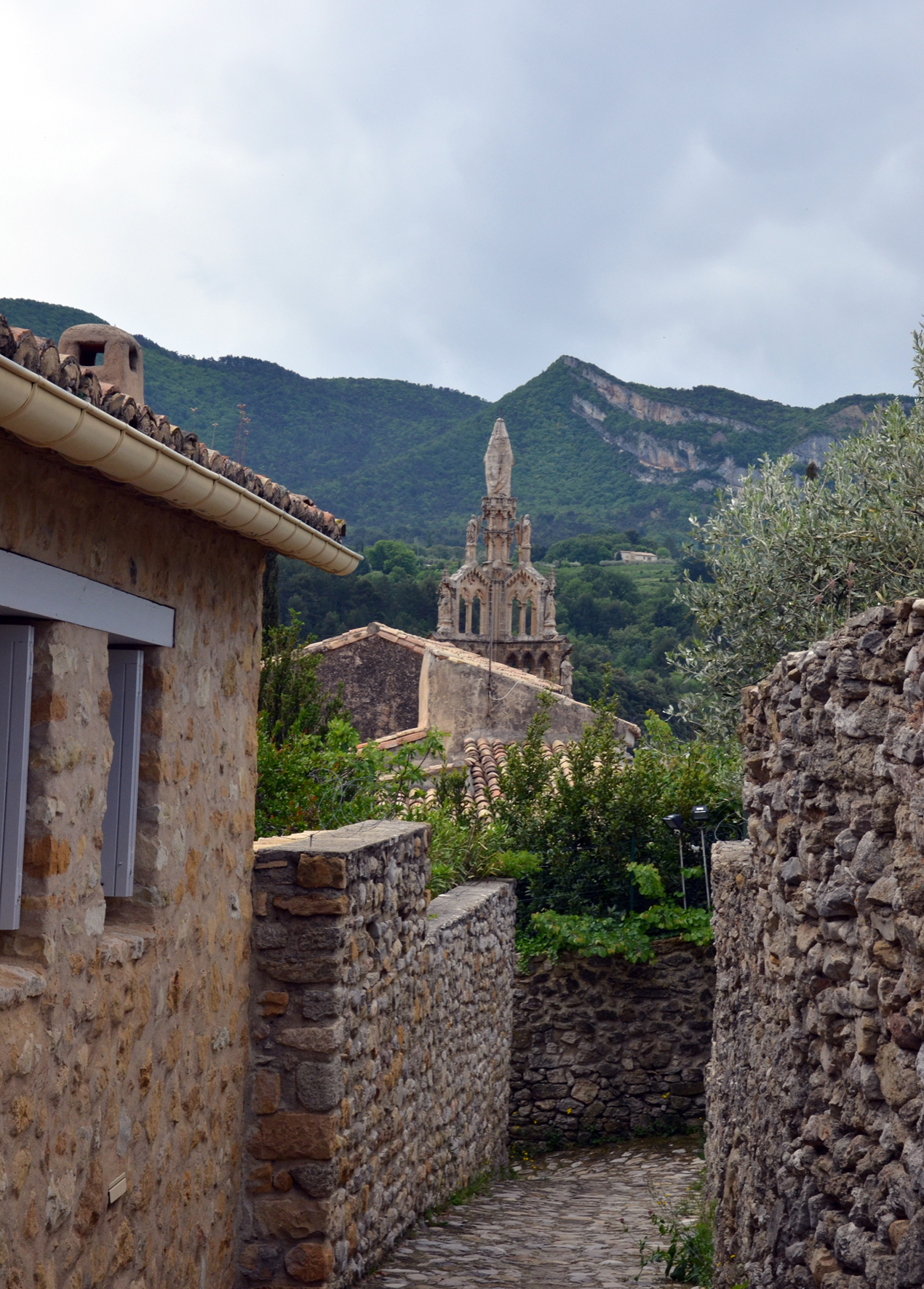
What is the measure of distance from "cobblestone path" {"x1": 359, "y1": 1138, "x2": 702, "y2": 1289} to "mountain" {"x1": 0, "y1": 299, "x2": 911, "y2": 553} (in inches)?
2166

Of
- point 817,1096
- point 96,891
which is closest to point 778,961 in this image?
point 817,1096

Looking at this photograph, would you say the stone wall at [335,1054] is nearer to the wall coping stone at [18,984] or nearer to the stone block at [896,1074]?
the wall coping stone at [18,984]

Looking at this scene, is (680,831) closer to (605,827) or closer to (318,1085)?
(605,827)

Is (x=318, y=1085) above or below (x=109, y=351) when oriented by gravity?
below

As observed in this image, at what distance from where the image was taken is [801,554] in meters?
7.95

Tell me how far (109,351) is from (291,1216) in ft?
12.3

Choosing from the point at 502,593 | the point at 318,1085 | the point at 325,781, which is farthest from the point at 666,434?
the point at 318,1085

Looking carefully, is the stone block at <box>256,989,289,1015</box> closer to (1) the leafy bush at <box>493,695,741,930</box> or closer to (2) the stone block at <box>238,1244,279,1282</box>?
(2) the stone block at <box>238,1244,279,1282</box>

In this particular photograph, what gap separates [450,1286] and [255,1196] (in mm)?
1157

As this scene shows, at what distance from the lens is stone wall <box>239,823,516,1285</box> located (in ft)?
16.9

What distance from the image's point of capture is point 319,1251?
5.09 metres

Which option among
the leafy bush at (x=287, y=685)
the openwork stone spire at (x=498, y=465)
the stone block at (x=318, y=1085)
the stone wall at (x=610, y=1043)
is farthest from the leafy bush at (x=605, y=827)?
the openwork stone spire at (x=498, y=465)

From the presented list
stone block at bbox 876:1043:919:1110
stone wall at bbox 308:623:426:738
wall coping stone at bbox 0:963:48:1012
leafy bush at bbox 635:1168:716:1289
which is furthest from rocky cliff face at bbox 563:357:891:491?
wall coping stone at bbox 0:963:48:1012

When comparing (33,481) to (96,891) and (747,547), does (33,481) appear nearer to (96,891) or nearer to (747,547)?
(96,891)
